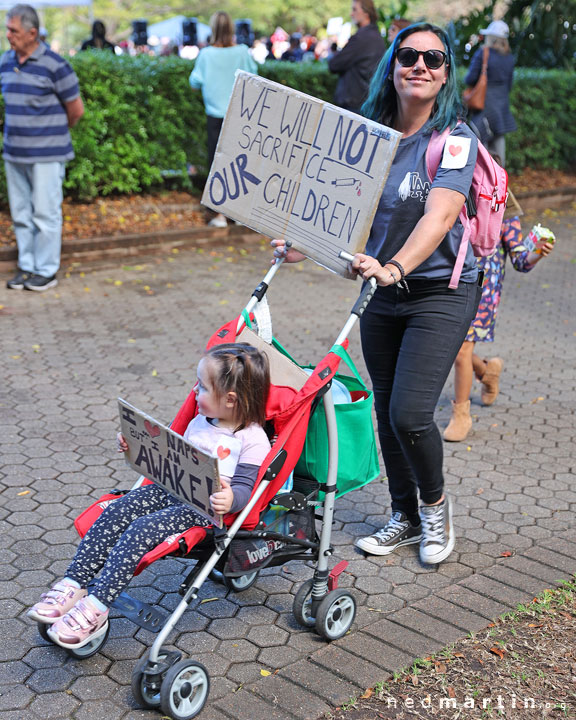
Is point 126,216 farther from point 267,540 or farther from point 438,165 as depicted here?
point 267,540

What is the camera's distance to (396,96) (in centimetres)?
377

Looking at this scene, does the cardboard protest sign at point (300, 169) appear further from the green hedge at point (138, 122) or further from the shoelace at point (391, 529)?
the green hedge at point (138, 122)

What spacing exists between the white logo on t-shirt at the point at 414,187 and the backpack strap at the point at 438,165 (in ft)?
0.14

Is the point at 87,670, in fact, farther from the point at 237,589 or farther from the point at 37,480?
the point at 37,480

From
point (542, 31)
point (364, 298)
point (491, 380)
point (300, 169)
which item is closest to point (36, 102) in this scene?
point (491, 380)

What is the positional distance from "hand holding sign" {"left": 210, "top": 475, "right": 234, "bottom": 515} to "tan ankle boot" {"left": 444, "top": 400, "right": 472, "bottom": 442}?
9.70 ft

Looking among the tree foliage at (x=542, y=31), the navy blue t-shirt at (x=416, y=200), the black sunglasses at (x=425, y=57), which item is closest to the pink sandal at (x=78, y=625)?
the navy blue t-shirt at (x=416, y=200)

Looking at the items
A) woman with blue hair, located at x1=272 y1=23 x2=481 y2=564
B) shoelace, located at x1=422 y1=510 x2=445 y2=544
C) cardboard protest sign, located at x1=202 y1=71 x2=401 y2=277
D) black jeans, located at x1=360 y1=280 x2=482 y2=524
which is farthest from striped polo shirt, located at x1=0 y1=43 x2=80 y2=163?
shoelace, located at x1=422 y1=510 x2=445 y2=544

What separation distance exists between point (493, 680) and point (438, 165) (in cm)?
195

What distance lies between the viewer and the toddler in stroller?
306 cm

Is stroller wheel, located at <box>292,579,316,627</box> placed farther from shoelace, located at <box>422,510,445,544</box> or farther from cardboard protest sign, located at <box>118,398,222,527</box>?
shoelace, located at <box>422,510,445,544</box>

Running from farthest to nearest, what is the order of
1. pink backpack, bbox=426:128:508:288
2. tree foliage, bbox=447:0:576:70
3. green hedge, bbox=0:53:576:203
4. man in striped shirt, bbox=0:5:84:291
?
tree foliage, bbox=447:0:576:70, green hedge, bbox=0:53:576:203, man in striped shirt, bbox=0:5:84:291, pink backpack, bbox=426:128:508:288

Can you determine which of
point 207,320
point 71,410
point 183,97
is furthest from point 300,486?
point 183,97

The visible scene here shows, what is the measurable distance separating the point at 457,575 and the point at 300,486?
101cm
